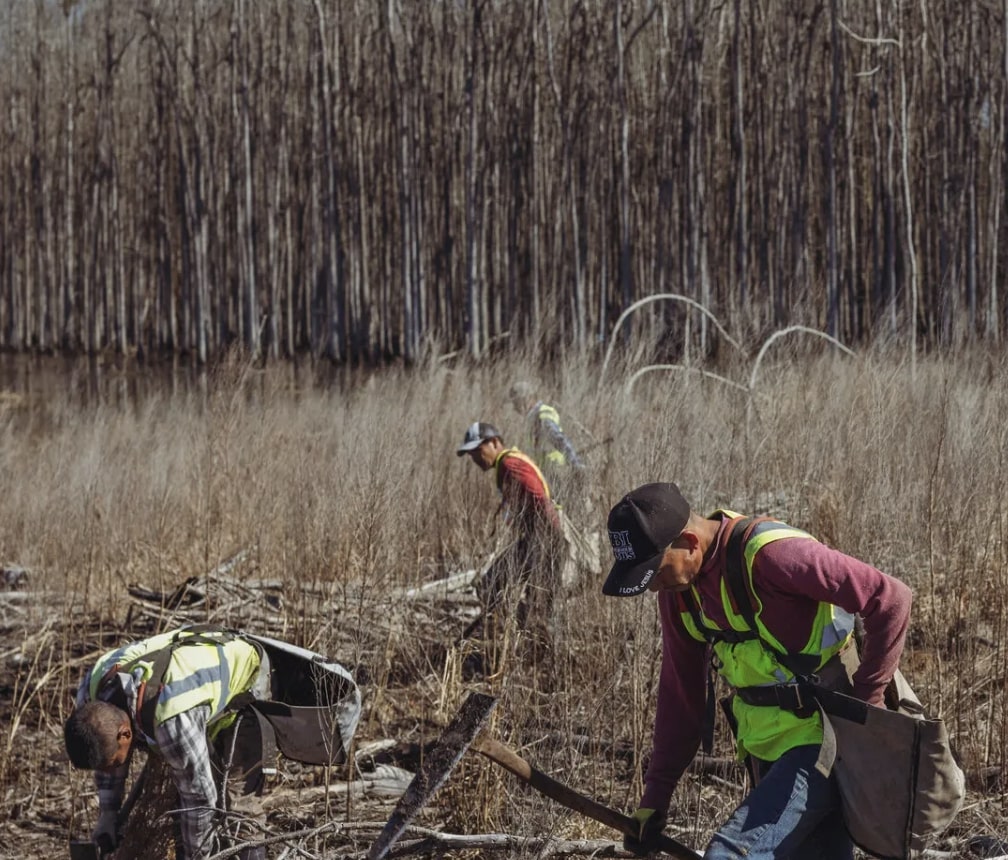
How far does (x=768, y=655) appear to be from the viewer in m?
2.83

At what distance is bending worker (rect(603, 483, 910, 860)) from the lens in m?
2.67

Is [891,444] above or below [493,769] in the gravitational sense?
above

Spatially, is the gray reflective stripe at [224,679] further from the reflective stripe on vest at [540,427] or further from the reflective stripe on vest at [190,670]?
the reflective stripe on vest at [540,427]

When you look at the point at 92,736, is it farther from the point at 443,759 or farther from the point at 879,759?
the point at 879,759

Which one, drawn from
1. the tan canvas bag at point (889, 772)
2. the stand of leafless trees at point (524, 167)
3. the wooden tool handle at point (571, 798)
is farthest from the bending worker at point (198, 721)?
the stand of leafless trees at point (524, 167)

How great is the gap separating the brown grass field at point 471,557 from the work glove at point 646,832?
73 cm

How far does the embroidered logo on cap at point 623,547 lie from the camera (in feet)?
9.16

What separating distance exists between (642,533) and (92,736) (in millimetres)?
1622

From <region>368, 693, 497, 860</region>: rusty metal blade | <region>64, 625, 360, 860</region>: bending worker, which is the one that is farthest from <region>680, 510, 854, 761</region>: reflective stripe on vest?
<region>64, 625, 360, 860</region>: bending worker

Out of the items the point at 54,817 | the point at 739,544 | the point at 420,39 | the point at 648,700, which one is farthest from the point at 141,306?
the point at 739,544

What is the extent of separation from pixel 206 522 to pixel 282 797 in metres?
2.42

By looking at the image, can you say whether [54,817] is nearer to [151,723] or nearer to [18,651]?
[18,651]

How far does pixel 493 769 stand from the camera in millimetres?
4617

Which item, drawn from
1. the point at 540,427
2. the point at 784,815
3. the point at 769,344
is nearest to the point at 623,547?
the point at 784,815
